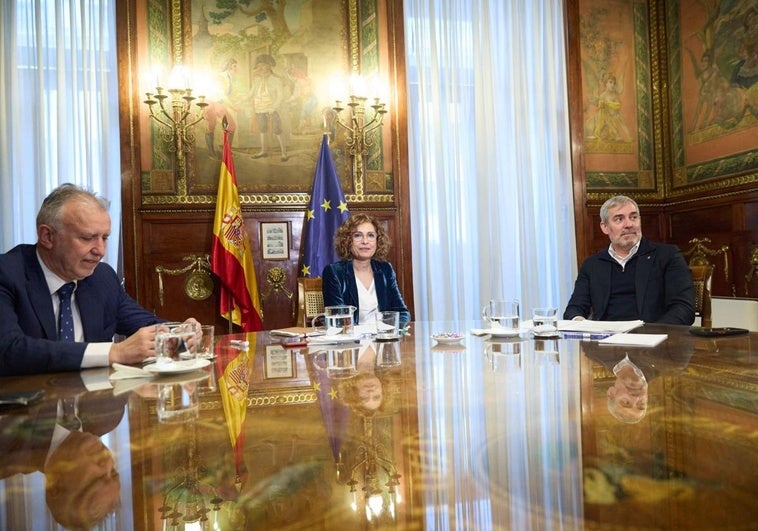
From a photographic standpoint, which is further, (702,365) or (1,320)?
(1,320)

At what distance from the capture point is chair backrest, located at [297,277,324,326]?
3408mm

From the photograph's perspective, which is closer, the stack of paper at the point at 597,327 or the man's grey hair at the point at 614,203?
the stack of paper at the point at 597,327

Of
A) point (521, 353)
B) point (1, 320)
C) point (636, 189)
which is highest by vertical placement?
point (636, 189)

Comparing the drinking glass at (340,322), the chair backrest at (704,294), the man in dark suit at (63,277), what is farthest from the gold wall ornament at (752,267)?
the man in dark suit at (63,277)

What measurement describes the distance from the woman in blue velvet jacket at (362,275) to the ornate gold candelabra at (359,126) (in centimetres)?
153

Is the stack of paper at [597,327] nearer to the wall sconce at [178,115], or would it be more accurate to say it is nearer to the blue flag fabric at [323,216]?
the blue flag fabric at [323,216]

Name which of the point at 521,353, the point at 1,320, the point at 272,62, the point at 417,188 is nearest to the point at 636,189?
the point at 417,188

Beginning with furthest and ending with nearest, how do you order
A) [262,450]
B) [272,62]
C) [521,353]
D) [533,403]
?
[272,62] < [521,353] < [533,403] < [262,450]

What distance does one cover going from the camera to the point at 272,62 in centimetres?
514

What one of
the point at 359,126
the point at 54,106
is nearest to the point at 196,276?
the point at 54,106

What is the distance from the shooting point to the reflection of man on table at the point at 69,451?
2.24 ft

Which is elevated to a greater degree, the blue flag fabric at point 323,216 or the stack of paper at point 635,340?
the blue flag fabric at point 323,216

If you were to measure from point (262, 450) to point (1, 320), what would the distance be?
1.33 m

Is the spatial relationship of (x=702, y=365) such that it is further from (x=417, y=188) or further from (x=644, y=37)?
(x=644, y=37)
